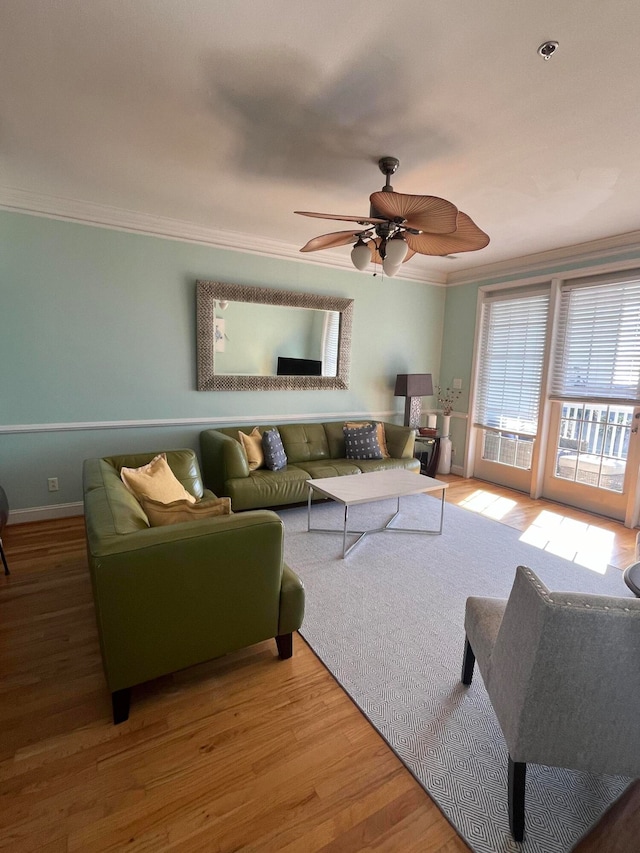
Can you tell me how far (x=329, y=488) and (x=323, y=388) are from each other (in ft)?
5.78

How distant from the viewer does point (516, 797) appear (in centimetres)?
127

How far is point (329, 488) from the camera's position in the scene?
3205 mm

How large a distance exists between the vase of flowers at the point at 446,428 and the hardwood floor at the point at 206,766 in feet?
12.4

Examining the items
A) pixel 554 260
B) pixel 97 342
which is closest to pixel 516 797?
pixel 97 342

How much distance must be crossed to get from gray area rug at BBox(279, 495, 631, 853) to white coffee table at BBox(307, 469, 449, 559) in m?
0.10

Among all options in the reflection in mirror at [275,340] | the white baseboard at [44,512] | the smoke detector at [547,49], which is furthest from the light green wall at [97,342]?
the smoke detector at [547,49]

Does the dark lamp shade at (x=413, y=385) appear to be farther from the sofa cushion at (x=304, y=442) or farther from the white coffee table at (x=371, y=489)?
the white coffee table at (x=371, y=489)

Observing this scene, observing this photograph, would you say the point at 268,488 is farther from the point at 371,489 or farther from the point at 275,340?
the point at 275,340

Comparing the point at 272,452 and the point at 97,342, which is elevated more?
the point at 97,342

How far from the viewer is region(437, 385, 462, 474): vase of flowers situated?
536 centimetres

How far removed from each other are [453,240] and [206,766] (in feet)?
9.05

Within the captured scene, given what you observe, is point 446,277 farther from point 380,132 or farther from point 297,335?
point 380,132

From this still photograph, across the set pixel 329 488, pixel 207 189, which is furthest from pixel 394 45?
pixel 329 488

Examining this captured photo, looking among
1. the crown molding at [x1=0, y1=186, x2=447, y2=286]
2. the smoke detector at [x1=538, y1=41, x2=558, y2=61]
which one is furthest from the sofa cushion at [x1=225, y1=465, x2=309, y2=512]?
the smoke detector at [x1=538, y1=41, x2=558, y2=61]
